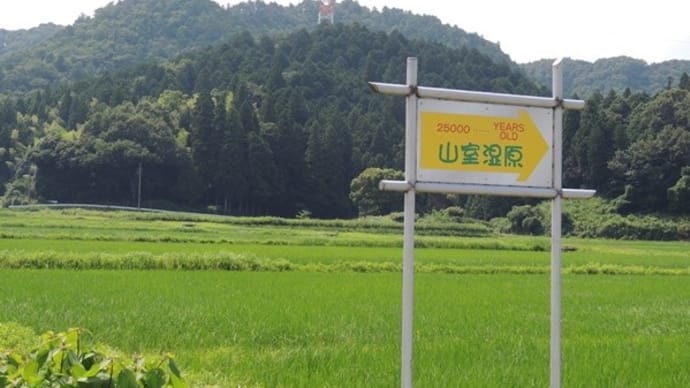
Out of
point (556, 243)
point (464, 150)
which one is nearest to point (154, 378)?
point (464, 150)

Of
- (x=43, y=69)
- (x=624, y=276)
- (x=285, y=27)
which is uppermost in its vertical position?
(x=285, y=27)

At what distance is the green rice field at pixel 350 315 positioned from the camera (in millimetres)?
6082

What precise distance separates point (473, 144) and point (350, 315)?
7040 mm

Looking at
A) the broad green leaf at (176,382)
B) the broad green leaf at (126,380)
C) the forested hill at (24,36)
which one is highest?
the forested hill at (24,36)

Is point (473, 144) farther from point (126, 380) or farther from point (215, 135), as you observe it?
point (215, 135)

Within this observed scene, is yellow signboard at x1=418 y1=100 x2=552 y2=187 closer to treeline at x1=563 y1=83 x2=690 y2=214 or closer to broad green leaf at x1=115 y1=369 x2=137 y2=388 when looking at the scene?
broad green leaf at x1=115 y1=369 x2=137 y2=388

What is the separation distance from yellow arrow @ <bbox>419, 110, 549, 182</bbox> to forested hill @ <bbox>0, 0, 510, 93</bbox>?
11781 centimetres

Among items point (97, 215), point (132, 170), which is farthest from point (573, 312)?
point (132, 170)

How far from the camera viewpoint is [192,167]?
230 ft

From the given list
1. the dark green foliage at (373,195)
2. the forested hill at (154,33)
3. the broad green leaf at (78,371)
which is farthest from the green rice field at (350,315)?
the forested hill at (154,33)

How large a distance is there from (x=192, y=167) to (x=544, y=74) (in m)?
94.5

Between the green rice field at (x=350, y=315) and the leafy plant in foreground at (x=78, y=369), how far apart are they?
4.59ft

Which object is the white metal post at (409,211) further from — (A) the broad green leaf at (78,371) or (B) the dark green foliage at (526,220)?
(B) the dark green foliage at (526,220)

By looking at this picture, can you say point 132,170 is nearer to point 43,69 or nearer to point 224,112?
point 224,112
